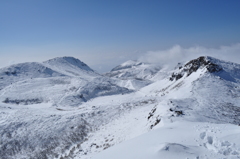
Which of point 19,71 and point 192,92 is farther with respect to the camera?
point 19,71

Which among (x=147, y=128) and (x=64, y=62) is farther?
(x=64, y=62)

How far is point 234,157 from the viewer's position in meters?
7.73

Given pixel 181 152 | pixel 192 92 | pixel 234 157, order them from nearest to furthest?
1. pixel 234 157
2. pixel 181 152
3. pixel 192 92

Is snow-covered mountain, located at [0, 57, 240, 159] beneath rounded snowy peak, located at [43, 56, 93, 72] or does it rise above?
beneath

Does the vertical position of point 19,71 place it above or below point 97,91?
above

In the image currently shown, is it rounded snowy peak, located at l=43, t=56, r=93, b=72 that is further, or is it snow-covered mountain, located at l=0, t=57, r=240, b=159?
rounded snowy peak, located at l=43, t=56, r=93, b=72

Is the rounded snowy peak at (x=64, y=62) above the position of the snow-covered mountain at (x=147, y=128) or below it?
above

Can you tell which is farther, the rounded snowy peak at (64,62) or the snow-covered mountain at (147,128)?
the rounded snowy peak at (64,62)

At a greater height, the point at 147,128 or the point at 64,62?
the point at 64,62

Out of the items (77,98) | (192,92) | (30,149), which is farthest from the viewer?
(77,98)

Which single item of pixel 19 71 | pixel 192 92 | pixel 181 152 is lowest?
pixel 181 152

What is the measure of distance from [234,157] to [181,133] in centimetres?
387

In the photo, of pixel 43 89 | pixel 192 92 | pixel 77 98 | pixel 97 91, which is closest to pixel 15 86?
pixel 43 89

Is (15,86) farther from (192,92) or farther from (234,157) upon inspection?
(234,157)
